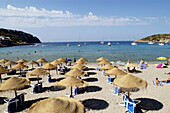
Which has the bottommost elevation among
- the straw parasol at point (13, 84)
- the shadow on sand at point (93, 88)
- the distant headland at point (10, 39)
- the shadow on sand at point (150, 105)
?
the shadow on sand at point (93, 88)

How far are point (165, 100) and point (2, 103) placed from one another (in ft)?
36.6

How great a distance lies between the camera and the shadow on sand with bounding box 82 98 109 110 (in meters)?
7.82

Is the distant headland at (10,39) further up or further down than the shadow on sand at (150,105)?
further up

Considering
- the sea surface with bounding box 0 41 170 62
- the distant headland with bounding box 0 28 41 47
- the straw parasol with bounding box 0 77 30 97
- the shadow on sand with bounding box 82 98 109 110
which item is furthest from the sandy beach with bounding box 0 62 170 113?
the distant headland with bounding box 0 28 41 47

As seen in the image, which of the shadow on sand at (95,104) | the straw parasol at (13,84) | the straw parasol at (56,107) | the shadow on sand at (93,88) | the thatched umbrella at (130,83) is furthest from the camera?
the shadow on sand at (93,88)

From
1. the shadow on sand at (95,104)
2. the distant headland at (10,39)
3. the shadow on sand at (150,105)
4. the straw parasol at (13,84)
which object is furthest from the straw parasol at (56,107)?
the distant headland at (10,39)

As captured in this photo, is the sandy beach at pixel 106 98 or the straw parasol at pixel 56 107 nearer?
the straw parasol at pixel 56 107

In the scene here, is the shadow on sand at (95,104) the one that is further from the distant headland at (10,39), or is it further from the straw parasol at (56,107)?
the distant headland at (10,39)

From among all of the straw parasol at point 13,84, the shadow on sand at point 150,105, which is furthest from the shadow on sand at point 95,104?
the straw parasol at point 13,84

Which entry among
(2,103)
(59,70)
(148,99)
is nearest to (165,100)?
(148,99)

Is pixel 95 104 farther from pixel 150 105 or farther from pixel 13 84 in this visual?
pixel 13 84

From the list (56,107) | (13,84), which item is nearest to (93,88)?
(13,84)

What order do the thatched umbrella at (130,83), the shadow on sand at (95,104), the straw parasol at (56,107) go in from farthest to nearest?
1. the shadow on sand at (95,104)
2. the thatched umbrella at (130,83)
3. the straw parasol at (56,107)

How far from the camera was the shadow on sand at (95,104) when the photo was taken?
7824 mm
